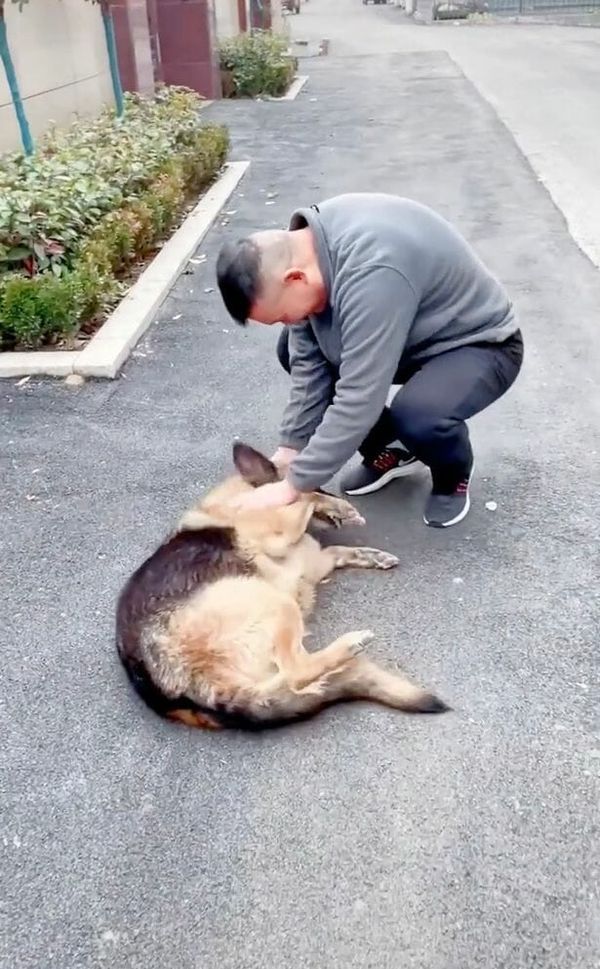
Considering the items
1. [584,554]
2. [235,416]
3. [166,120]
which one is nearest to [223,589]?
[584,554]

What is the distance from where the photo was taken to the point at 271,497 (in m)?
2.95

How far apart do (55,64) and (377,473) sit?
7709 mm

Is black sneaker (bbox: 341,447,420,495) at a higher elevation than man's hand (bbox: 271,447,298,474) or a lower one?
lower

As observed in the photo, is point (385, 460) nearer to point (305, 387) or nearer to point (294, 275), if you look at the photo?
point (305, 387)

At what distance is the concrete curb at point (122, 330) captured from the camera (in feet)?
15.7

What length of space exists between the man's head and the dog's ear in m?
0.62

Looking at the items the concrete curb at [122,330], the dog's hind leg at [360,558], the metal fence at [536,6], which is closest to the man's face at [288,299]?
the dog's hind leg at [360,558]

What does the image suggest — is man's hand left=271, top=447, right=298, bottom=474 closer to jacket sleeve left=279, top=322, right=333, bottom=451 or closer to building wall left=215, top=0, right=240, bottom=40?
jacket sleeve left=279, top=322, right=333, bottom=451

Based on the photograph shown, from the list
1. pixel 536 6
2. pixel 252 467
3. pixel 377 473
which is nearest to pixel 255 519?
pixel 252 467

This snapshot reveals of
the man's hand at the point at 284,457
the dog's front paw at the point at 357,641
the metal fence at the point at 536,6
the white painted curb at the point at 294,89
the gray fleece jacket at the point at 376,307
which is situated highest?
the gray fleece jacket at the point at 376,307

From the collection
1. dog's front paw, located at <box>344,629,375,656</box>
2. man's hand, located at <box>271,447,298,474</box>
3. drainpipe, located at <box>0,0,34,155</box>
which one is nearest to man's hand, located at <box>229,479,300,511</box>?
man's hand, located at <box>271,447,298,474</box>

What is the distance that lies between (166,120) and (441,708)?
337 inches

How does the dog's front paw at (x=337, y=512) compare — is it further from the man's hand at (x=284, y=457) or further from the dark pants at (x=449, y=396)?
the dark pants at (x=449, y=396)

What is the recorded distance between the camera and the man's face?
2596 millimetres
